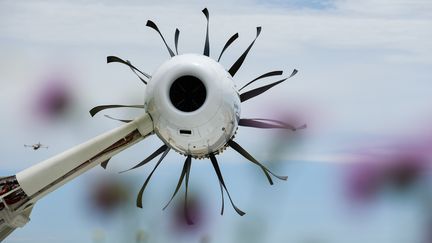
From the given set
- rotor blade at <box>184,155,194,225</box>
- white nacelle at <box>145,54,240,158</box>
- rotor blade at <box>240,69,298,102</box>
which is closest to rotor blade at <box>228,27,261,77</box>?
rotor blade at <box>240,69,298,102</box>

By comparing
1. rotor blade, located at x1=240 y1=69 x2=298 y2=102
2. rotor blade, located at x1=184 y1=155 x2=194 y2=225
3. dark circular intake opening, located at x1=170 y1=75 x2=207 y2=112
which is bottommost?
rotor blade, located at x1=184 y1=155 x2=194 y2=225

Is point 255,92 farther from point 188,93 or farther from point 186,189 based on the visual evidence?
point 186,189

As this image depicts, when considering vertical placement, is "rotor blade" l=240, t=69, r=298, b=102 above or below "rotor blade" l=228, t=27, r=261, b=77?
below

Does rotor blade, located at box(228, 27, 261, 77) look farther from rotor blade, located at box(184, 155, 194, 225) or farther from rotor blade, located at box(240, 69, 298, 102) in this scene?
rotor blade, located at box(184, 155, 194, 225)

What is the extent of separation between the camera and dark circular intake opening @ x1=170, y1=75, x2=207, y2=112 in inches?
1318

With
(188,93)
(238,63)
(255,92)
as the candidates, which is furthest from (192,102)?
(255,92)

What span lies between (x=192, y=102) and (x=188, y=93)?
26 cm

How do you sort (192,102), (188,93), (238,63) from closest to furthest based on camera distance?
(192,102), (188,93), (238,63)

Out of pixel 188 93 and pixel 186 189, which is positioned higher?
pixel 188 93

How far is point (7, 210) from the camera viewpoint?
35.9 metres

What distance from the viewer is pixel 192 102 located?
3350 cm

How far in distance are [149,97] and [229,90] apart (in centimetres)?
187

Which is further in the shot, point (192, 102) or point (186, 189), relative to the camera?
point (186, 189)

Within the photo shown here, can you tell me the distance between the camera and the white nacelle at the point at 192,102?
33.2 m
